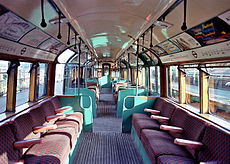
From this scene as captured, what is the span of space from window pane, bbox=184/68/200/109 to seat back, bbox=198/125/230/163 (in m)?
1.59

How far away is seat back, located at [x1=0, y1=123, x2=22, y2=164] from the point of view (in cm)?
193

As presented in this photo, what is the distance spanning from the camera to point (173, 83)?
15.8ft

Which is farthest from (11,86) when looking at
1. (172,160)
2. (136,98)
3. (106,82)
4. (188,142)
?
(106,82)

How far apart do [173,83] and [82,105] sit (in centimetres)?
289

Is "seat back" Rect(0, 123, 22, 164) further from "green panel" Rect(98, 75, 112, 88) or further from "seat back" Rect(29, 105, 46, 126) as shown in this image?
"green panel" Rect(98, 75, 112, 88)

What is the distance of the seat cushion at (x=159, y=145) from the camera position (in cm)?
231

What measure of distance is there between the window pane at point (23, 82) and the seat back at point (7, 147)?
1.53 metres

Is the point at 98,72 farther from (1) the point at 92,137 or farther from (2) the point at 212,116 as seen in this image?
(2) the point at 212,116

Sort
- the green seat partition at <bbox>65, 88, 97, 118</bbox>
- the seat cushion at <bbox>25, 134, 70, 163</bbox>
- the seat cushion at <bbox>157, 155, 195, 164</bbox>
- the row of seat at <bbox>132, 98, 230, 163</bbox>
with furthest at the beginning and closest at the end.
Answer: the green seat partition at <bbox>65, 88, 97, 118</bbox> → the seat cushion at <bbox>25, 134, 70, 163</bbox> → the seat cushion at <bbox>157, 155, 195, 164</bbox> → the row of seat at <bbox>132, 98, 230, 163</bbox>

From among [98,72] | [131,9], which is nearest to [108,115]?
[131,9]

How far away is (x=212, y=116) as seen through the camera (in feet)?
10.0

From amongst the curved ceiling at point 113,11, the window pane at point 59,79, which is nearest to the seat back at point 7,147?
the curved ceiling at point 113,11

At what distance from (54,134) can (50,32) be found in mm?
2082

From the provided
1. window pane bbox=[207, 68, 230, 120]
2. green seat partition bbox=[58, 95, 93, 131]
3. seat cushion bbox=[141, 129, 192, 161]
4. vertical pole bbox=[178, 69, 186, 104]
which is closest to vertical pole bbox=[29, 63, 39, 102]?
green seat partition bbox=[58, 95, 93, 131]
